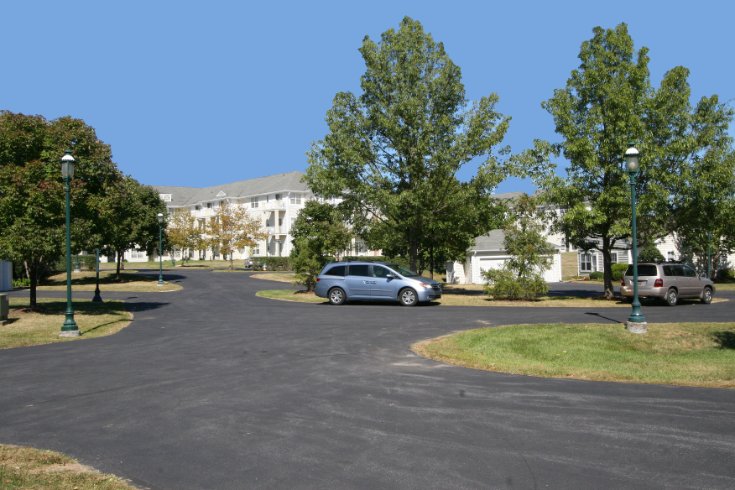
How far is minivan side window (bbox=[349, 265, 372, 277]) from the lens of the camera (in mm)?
24703

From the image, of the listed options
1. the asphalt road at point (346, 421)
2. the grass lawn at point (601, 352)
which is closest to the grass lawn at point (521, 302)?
the grass lawn at point (601, 352)

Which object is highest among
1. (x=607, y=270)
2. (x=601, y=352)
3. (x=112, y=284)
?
(x=607, y=270)

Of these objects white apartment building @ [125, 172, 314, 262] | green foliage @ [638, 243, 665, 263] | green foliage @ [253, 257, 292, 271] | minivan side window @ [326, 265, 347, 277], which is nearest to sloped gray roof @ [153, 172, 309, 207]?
white apartment building @ [125, 172, 314, 262]

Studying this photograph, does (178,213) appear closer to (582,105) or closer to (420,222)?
(420,222)

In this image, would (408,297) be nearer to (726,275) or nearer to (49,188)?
(49,188)

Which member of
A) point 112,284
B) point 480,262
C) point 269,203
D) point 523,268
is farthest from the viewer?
point 269,203

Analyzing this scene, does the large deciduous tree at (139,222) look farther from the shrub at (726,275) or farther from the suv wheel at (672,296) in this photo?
the shrub at (726,275)

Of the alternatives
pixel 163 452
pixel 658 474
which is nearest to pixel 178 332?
pixel 163 452

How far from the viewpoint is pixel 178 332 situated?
53.3 ft

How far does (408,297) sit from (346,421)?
674 inches

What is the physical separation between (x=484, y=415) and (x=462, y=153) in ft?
71.2

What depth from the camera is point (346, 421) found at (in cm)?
695

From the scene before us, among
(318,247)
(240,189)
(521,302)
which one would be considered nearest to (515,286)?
(521,302)

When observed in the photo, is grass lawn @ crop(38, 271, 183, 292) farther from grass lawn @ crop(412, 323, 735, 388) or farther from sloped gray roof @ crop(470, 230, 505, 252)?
grass lawn @ crop(412, 323, 735, 388)
